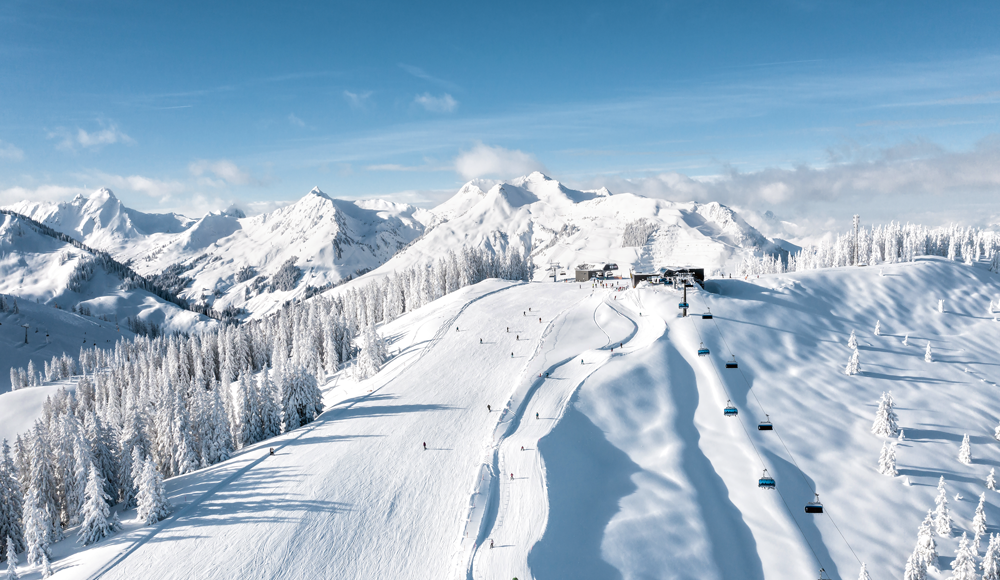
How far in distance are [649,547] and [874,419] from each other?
133 feet

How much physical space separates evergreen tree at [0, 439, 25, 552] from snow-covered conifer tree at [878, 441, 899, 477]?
8244 cm

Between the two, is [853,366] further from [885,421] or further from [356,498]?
[356,498]

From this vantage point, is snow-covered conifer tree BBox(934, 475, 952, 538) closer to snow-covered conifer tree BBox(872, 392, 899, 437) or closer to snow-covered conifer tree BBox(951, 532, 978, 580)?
snow-covered conifer tree BBox(951, 532, 978, 580)

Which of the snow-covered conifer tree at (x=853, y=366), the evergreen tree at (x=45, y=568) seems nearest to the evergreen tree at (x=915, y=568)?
the snow-covered conifer tree at (x=853, y=366)

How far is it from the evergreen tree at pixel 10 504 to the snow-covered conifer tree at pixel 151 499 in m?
13.1

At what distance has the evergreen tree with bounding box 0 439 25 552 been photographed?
42.0 meters

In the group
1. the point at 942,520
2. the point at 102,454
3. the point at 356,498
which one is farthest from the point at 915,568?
the point at 102,454

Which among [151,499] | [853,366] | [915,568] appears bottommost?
[915,568]

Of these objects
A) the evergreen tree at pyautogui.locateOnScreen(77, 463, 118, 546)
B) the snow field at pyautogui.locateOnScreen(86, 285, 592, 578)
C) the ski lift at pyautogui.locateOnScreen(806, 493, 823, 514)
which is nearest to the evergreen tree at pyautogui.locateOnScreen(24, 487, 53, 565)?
the evergreen tree at pyautogui.locateOnScreen(77, 463, 118, 546)

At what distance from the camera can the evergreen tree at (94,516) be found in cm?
3891

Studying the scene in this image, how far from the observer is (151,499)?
131 feet

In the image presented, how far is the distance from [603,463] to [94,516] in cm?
4358

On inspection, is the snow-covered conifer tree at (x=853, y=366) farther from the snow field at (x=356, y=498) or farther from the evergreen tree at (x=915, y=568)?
the snow field at (x=356, y=498)

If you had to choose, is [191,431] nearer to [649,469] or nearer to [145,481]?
[145,481]
